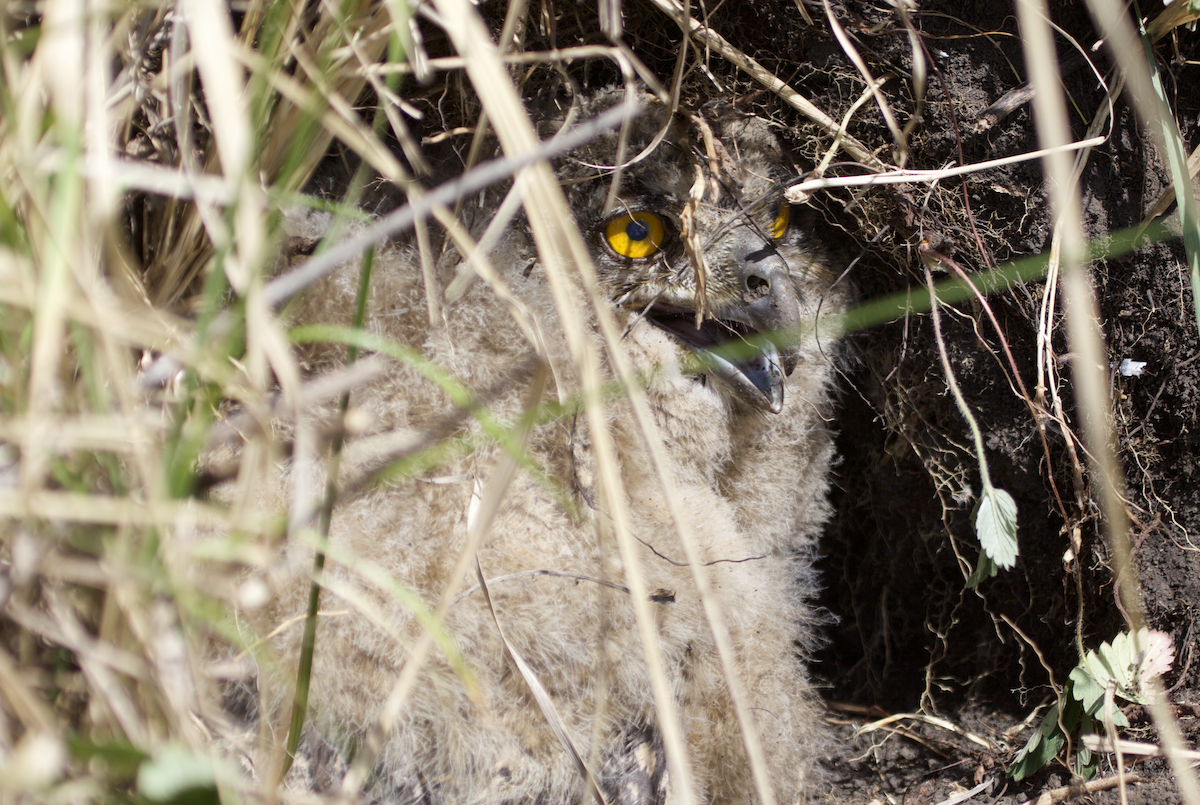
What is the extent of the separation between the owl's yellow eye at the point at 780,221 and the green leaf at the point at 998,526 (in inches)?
35.2

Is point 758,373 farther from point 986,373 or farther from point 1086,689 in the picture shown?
point 1086,689

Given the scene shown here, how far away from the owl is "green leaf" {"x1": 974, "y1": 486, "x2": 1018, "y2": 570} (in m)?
0.56

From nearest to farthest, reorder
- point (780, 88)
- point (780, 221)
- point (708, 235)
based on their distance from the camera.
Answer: point (780, 88), point (708, 235), point (780, 221)

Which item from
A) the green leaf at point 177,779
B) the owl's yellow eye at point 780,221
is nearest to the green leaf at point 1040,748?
the owl's yellow eye at point 780,221

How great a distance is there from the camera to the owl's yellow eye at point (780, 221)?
2232 mm

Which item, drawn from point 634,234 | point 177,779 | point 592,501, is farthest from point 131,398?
point 634,234

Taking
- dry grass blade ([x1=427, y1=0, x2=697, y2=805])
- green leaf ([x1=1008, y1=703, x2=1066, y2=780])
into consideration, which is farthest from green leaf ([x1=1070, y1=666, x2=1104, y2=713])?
dry grass blade ([x1=427, y1=0, x2=697, y2=805])

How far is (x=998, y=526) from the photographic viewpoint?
6.02 ft

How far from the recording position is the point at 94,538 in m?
0.94

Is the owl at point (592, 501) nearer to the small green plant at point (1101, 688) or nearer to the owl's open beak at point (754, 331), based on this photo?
the owl's open beak at point (754, 331)

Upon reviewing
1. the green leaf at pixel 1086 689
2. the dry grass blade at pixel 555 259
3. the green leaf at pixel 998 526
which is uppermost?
the dry grass blade at pixel 555 259

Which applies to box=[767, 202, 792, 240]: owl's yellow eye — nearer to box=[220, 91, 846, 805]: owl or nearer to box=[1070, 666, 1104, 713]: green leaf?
box=[220, 91, 846, 805]: owl

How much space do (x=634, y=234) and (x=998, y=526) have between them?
3.77 feet

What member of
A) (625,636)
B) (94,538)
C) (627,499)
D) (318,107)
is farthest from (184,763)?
(627,499)
